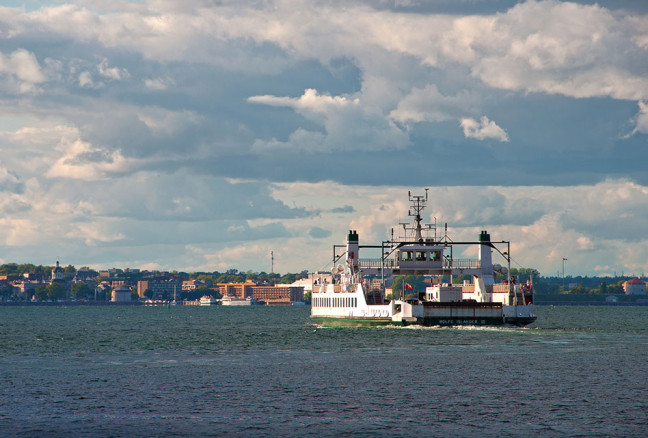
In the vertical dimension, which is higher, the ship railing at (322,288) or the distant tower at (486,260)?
the distant tower at (486,260)

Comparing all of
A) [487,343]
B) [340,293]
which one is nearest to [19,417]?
[487,343]

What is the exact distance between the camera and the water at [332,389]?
146ft

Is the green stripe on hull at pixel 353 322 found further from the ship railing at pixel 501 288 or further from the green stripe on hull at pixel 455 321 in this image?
the ship railing at pixel 501 288

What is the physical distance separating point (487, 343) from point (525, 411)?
150 ft

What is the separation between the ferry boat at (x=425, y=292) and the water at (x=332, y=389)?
9.81 metres

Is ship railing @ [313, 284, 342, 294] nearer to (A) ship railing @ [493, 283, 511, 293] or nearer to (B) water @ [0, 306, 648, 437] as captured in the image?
(A) ship railing @ [493, 283, 511, 293]

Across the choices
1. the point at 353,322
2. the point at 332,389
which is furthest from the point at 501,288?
the point at 332,389

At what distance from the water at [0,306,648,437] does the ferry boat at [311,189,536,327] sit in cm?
981

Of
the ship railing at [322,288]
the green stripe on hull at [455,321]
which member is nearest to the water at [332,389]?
the green stripe on hull at [455,321]

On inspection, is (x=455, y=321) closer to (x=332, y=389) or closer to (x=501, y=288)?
(x=501, y=288)

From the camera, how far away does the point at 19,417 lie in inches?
1821

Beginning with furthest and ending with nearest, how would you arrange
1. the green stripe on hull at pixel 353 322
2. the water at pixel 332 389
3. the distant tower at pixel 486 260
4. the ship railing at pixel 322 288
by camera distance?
the ship railing at pixel 322 288, the distant tower at pixel 486 260, the green stripe on hull at pixel 353 322, the water at pixel 332 389

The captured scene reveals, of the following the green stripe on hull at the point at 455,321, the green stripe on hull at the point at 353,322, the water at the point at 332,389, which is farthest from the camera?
the green stripe on hull at the point at 353,322

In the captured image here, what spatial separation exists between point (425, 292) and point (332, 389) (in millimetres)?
63647
